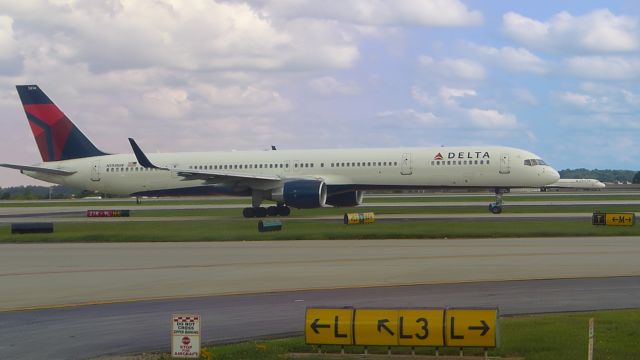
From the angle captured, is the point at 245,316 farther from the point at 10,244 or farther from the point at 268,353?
the point at 10,244

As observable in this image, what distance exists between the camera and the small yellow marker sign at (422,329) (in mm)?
11977

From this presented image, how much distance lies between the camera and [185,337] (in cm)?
1209

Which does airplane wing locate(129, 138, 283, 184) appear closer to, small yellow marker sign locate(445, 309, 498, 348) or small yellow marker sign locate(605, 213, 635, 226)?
small yellow marker sign locate(605, 213, 635, 226)

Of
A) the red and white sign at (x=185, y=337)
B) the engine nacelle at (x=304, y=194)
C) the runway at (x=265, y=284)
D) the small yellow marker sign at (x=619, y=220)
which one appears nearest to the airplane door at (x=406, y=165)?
the engine nacelle at (x=304, y=194)

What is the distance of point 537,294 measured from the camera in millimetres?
18391

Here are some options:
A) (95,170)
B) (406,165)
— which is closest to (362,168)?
(406,165)

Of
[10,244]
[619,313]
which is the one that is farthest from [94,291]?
[10,244]

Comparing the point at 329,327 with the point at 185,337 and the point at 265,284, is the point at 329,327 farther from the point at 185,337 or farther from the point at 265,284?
the point at 265,284

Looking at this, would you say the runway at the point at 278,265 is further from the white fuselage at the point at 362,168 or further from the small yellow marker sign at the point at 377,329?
the white fuselage at the point at 362,168

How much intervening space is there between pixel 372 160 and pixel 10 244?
71.3 ft

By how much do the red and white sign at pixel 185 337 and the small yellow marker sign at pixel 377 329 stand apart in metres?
2.25

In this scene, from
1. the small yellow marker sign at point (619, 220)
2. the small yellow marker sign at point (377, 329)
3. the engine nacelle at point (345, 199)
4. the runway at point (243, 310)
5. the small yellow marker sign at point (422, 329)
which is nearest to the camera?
the small yellow marker sign at point (422, 329)

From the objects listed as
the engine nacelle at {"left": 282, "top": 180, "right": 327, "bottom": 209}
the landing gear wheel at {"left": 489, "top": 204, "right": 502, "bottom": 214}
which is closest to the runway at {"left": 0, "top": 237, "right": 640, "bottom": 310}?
the engine nacelle at {"left": 282, "top": 180, "right": 327, "bottom": 209}

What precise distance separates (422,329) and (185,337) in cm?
331
